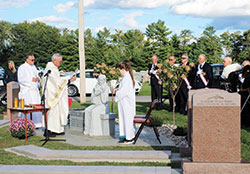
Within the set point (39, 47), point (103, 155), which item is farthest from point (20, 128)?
point (39, 47)

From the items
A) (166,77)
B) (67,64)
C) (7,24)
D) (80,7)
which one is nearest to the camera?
(166,77)

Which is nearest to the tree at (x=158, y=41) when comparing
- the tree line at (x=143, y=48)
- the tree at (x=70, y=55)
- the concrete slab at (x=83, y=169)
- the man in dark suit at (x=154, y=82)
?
the tree line at (x=143, y=48)

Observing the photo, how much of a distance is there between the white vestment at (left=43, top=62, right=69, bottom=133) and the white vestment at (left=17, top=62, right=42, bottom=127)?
1.64 m

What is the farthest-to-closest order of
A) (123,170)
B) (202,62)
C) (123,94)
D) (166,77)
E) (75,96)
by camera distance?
(75,96)
(202,62)
(166,77)
(123,94)
(123,170)

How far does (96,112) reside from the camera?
1056cm

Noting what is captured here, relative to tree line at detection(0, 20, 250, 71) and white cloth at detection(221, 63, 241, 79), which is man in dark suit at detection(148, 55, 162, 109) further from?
tree line at detection(0, 20, 250, 71)

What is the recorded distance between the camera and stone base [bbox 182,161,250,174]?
6301 millimetres

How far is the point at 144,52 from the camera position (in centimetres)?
5666

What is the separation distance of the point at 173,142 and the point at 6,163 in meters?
3.97

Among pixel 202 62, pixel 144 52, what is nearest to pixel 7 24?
pixel 144 52

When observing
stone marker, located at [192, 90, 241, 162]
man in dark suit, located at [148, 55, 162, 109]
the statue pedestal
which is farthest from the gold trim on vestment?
man in dark suit, located at [148, 55, 162, 109]

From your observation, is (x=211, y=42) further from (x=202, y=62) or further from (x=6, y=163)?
(x=6, y=163)

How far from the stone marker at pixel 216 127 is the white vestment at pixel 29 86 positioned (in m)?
6.75

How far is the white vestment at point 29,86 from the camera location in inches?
470
